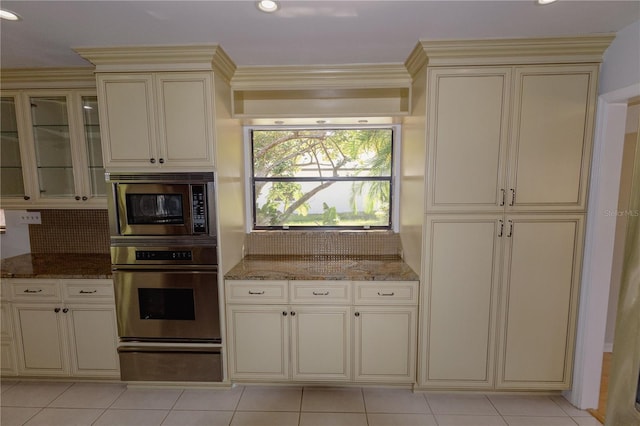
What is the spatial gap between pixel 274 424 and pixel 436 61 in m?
2.59

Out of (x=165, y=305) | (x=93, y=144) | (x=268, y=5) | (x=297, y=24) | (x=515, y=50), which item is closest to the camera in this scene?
(x=268, y=5)

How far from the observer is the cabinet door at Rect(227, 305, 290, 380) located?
2.17 meters

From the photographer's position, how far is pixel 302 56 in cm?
207

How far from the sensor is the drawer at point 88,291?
218 cm

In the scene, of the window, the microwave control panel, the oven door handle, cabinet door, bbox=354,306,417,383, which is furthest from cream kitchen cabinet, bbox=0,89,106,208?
cabinet door, bbox=354,306,417,383

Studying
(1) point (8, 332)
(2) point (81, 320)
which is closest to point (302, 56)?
(2) point (81, 320)

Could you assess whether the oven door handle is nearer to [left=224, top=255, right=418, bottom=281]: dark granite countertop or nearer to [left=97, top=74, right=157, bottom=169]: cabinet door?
[left=224, top=255, right=418, bottom=281]: dark granite countertop

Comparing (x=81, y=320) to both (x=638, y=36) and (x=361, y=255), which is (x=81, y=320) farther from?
(x=638, y=36)

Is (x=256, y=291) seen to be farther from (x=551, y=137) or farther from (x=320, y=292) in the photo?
(x=551, y=137)

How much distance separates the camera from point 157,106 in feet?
6.57

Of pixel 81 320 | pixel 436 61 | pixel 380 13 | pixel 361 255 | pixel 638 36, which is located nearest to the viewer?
pixel 380 13

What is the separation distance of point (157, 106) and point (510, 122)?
2363mm

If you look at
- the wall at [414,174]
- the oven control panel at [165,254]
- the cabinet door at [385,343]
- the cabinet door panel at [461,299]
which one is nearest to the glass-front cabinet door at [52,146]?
the oven control panel at [165,254]

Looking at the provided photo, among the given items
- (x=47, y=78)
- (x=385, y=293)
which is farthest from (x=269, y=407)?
(x=47, y=78)
